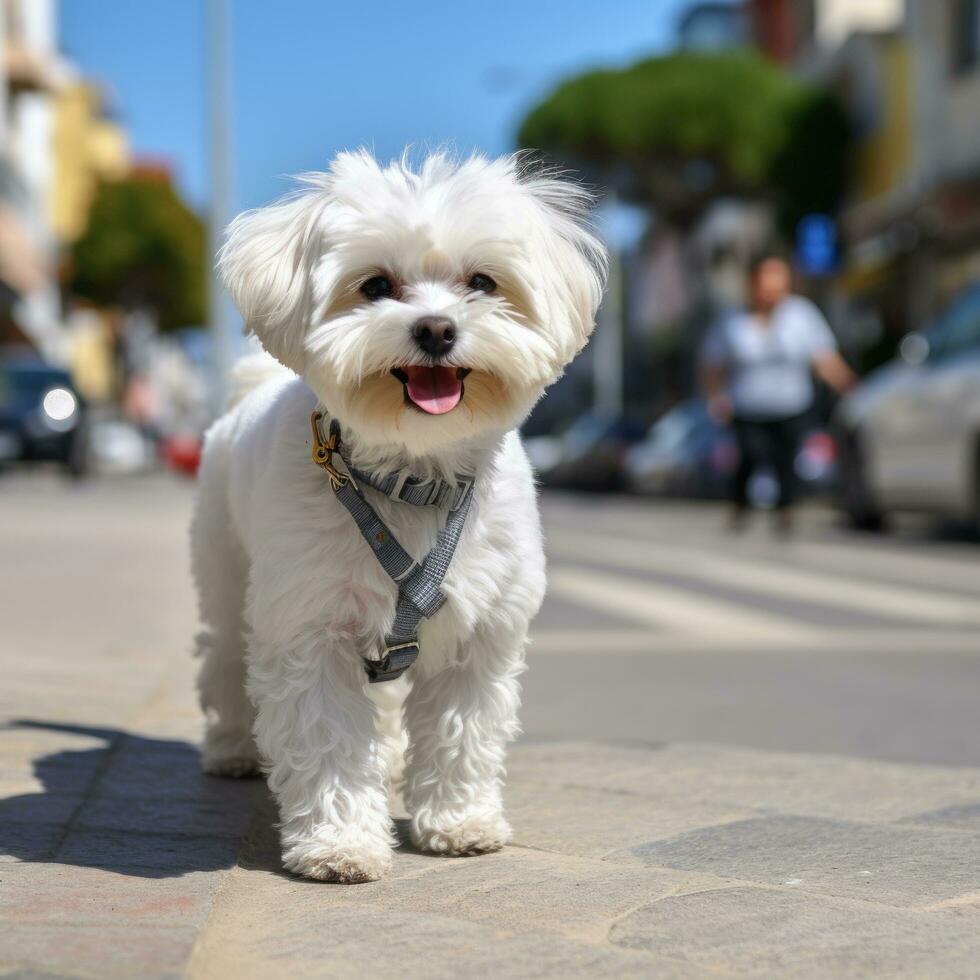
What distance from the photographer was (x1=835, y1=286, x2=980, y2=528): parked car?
1212 centimetres

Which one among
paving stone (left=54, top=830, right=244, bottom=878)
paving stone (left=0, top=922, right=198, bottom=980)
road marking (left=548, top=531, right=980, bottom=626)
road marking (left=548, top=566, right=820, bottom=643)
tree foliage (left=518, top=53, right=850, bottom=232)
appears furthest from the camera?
tree foliage (left=518, top=53, right=850, bottom=232)

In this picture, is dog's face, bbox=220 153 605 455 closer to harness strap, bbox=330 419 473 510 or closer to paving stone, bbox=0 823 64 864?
harness strap, bbox=330 419 473 510

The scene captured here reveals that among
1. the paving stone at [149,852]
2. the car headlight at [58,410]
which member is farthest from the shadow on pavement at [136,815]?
the car headlight at [58,410]

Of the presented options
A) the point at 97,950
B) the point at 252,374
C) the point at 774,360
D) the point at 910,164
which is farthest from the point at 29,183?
the point at 97,950

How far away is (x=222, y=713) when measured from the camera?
441cm

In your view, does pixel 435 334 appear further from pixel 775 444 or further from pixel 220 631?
pixel 775 444

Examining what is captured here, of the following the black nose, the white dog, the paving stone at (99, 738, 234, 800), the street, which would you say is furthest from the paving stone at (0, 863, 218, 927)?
the black nose

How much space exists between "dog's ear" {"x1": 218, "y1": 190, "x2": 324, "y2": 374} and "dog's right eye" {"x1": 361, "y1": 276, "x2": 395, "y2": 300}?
113 millimetres

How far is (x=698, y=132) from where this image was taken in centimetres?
4216

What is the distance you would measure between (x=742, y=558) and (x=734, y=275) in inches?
1503

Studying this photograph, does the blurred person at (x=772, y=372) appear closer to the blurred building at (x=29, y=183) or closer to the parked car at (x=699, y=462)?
the parked car at (x=699, y=462)

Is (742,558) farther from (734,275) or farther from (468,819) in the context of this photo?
(734,275)

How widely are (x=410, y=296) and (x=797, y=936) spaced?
1.41m

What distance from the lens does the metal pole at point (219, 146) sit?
17.4 meters
